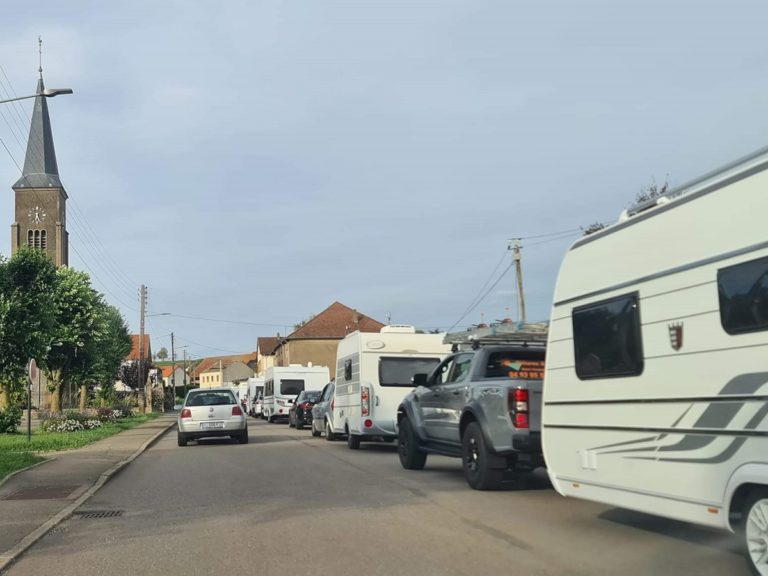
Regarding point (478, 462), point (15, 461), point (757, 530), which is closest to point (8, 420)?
point (15, 461)

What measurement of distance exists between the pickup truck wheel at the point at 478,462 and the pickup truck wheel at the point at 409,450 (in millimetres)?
2443

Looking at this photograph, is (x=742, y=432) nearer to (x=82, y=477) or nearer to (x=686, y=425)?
(x=686, y=425)

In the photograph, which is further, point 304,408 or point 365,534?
point 304,408

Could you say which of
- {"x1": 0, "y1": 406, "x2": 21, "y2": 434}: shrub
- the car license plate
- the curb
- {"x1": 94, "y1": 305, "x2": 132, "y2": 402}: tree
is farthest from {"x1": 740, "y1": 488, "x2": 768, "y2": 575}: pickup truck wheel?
{"x1": 94, "y1": 305, "x2": 132, "y2": 402}: tree

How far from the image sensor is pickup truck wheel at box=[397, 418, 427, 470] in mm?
13180

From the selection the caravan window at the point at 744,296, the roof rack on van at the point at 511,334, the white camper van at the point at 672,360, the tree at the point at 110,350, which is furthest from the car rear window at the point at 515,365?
the tree at the point at 110,350

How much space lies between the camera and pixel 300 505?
9.82 meters

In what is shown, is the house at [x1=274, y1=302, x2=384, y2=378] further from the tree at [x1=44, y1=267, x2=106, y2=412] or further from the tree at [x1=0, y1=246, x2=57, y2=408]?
the tree at [x1=0, y1=246, x2=57, y2=408]

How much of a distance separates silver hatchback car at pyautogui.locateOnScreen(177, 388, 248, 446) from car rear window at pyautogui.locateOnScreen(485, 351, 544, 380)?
11.9 metres

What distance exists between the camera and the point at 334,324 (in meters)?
86.2

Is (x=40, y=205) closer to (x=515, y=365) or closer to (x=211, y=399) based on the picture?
(x=211, y=399)

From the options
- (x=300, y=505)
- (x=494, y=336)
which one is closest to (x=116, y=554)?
(x=300, y=505)

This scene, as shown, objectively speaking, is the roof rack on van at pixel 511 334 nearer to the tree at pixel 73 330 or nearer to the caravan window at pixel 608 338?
the caravan window at pixel 608 338

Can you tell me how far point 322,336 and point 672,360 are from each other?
259ft
